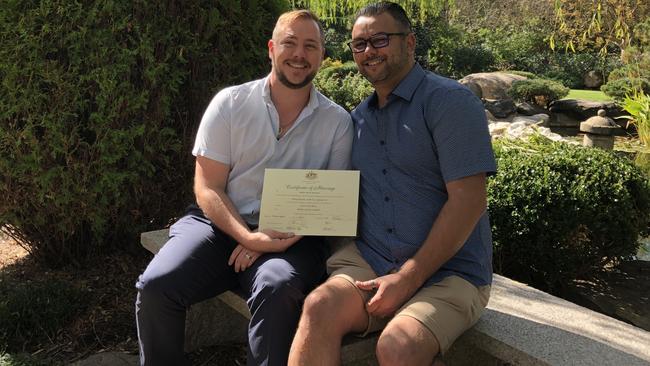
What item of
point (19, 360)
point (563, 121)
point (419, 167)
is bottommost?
point (563, 121)

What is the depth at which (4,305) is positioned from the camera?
10.9 feet

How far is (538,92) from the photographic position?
16.0m

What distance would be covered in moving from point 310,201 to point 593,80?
22.8m

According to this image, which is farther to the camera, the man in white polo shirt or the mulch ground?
the mulch ground

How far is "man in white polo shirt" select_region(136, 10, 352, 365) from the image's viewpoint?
2.48 metres

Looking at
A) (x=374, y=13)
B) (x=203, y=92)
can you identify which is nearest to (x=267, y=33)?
(x=203, y=92)

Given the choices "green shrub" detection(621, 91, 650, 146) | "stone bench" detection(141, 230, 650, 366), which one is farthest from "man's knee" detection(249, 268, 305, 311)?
"green shrub" detection(621, 91, 650, 146)

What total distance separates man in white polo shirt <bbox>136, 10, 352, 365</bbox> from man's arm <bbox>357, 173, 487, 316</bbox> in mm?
360

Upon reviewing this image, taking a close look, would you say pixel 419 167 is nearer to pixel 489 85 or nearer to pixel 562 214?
pixel 562 214

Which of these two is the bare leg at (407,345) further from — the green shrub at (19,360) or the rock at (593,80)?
the rock at (593,80)

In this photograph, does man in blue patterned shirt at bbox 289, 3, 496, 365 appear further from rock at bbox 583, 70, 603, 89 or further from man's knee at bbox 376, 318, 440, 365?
rock at bbox 583, 70, 603, 89

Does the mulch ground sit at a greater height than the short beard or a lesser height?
lesser

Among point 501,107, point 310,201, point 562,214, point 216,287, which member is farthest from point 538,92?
point 216,287

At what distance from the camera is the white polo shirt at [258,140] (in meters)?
2.82
